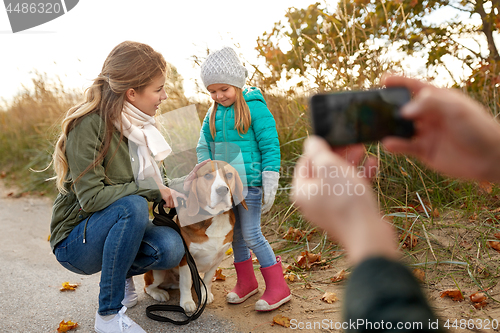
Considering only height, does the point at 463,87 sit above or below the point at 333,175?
below

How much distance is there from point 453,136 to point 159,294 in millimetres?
2470

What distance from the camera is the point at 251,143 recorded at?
2.66 metres

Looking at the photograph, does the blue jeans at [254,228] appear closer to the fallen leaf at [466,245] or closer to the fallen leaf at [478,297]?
the fallen leaf at [478,297]

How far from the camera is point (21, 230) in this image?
441cm

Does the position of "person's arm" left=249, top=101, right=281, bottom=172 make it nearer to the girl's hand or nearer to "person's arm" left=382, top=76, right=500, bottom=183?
the girl's hand

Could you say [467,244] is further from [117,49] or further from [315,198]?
[117,49]

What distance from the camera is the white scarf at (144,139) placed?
95.3 inches

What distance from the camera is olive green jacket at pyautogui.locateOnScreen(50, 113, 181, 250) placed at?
2.23 meters

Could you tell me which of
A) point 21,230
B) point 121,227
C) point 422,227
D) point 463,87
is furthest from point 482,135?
point 21,230

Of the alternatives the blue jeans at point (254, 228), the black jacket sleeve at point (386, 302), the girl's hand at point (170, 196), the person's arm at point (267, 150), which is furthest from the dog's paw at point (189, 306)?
the black jacket sleeve at point (386, 302)

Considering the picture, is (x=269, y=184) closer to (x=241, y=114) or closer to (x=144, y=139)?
(x=241, y=114)

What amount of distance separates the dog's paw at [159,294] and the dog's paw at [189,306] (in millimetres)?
247

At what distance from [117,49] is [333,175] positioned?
2199mm

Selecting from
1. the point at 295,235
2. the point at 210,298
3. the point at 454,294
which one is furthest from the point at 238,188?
the point at 454,294
